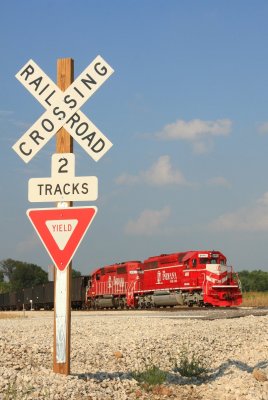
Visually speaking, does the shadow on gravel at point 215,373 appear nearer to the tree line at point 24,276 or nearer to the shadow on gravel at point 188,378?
the shadow on gravel at point 188,378

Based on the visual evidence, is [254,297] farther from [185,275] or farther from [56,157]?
[56,157]

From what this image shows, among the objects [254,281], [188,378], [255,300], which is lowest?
[188,378]

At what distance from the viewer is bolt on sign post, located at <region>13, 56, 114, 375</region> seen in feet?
23.6

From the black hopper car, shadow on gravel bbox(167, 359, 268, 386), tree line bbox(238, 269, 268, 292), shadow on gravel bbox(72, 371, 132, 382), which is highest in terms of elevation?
tree line bbox(238, 269, 268, 292)

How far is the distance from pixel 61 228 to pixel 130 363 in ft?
10.3

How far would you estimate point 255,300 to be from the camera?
41.7m

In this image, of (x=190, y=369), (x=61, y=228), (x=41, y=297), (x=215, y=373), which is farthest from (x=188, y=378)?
(x=41, y=297)

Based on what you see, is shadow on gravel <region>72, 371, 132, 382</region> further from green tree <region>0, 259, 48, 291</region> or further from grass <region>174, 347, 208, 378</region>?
green tree <region>0, 259, 48, 291</region>

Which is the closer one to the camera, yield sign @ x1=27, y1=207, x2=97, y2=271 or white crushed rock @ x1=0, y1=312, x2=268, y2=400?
yield sign @ x1=27, y1=207, x2=97, y2=271

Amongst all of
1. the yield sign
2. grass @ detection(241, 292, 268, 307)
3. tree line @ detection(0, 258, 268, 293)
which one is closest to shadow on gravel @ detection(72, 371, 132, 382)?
the yield sign

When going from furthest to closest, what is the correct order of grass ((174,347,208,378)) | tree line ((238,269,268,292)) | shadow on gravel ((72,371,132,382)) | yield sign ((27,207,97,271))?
tree line ((238,269,268,292)) < grass ((174,347,208,378)) < shadow on gravel ((72,371,132,382)) < yield sign ((27,207,97,271))

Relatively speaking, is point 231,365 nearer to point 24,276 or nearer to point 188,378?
point 188,378

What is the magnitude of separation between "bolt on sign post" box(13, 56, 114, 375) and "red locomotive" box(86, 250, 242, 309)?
2570 cm

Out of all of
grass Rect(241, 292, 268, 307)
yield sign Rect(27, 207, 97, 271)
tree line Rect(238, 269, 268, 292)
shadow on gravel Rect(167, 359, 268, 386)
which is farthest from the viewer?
tree line Rect(238, 269, 268, 292)
